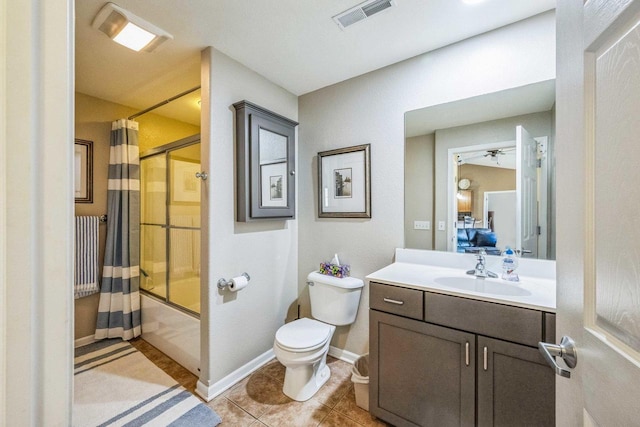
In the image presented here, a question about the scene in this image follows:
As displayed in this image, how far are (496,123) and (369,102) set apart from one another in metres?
0.88

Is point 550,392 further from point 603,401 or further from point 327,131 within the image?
point 327,131

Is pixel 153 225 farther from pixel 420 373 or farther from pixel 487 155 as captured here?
pixel 487 155

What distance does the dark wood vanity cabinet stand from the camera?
110 centimetres

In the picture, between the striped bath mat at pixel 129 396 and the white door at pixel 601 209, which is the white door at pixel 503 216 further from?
the striped bath mat at pixel 129 396

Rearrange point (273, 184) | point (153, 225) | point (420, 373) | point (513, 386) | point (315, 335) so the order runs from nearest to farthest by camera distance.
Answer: point (513, 386) < point (420, 373) < point (315, 335) < point (273, 184) < point (153, 225)

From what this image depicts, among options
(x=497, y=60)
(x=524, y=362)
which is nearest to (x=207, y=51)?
(x=497, y=60)

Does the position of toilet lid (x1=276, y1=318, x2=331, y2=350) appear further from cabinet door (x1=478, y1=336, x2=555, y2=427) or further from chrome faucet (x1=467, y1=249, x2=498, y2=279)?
chrome faucet (x1=467, y1=249, x2=498, y2=279)

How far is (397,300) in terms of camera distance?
1.44 m

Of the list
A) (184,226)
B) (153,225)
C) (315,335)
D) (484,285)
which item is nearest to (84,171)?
(153,225)

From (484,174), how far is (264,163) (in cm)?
154

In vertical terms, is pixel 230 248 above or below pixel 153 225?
below

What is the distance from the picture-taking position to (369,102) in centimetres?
208

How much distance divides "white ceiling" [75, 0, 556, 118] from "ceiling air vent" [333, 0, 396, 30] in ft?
0.11

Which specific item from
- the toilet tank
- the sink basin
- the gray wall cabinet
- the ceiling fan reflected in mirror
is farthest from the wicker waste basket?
the ceiling fan reflected in mirror
